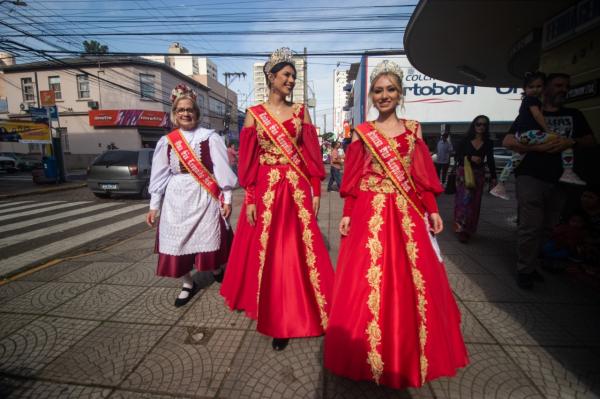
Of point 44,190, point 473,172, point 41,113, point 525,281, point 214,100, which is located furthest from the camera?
point 214,100

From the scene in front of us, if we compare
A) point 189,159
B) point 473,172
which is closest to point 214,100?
point 473,172

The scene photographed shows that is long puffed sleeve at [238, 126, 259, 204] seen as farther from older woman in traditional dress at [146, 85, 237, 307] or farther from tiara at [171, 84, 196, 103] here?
tiara at [171, 84, 196, 103]

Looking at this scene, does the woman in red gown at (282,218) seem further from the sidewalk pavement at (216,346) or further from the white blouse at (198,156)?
the white blouse at (198,156)

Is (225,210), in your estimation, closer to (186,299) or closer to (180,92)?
(186,299)

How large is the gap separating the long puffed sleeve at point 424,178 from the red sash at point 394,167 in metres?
0.05

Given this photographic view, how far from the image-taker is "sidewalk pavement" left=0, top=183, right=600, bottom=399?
1866 millimetres

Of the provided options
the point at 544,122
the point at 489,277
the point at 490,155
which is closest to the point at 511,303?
the point at 489,277

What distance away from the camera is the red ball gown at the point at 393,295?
5.69ft

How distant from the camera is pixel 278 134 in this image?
236 cm

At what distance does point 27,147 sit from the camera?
2823 centimetres

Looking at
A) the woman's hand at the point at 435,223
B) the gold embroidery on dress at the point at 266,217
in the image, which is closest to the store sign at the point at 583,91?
the woman's hand at the point at 435,223

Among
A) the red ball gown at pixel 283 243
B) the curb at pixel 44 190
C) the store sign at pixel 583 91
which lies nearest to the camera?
the red ball gown at pixel 283 243

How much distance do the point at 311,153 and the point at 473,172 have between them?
3.65 metres

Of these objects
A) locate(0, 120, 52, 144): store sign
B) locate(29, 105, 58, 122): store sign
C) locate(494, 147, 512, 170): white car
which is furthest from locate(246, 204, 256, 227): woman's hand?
locate(29, 105, 58, 122): store sign
